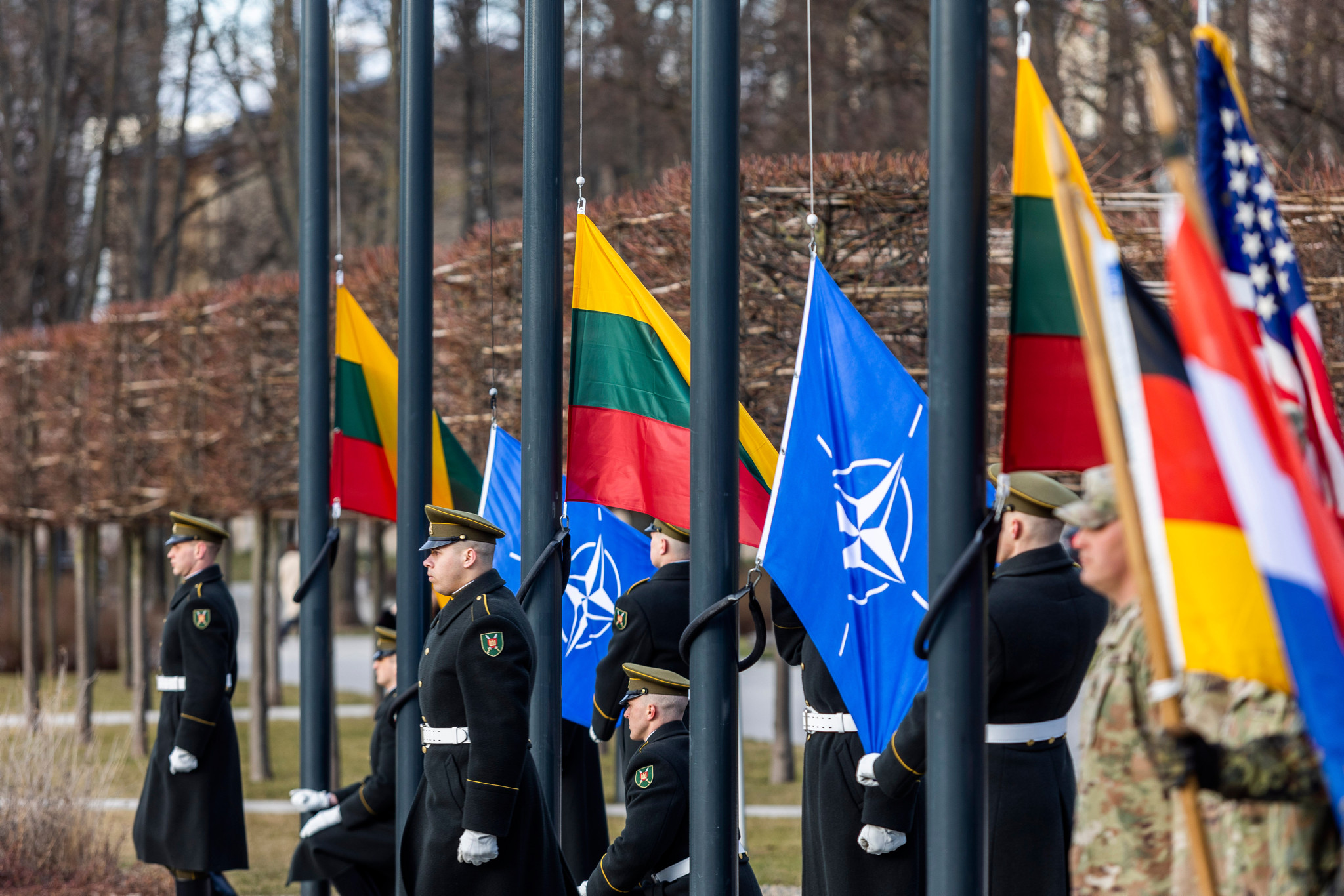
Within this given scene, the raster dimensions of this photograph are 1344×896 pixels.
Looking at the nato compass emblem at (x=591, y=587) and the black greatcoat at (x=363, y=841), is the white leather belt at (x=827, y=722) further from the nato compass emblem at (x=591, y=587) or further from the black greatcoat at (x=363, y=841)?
the black greatcoat at (x=363, y=841)

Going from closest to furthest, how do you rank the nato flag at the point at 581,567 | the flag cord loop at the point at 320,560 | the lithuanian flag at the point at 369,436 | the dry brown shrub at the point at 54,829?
the flag cord loop at the point at 320,560
the nato flag at the point at 581,567
the lithuanian flag at the point at 369,436
the dry brown shrub at the point at 54,829

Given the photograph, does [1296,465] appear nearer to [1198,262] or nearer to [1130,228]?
[1198,262]

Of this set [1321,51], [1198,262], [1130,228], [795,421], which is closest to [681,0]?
[1321,51]

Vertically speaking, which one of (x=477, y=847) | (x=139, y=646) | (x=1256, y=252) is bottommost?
(x=139, y=646)

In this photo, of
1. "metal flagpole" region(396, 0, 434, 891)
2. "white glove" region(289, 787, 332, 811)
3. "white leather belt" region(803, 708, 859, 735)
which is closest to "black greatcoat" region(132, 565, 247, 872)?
"white glove" region(289, 787, 332, 811)

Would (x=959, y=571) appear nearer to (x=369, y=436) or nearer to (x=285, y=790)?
(x=369, y=436)

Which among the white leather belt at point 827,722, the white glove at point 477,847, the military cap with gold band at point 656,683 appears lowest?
the white glove at point 477,847

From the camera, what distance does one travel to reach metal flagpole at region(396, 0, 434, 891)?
629 centimetres

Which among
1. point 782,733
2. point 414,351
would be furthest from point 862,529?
point 782,733

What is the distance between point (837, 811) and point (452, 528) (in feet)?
5.21

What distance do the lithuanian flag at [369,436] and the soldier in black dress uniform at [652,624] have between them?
130cm

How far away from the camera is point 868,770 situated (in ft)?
14.7

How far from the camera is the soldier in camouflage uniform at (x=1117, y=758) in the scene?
9.95 ft

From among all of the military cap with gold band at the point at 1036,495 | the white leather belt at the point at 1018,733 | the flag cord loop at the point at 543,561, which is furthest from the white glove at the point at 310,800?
the military cap with gold band at the point at 1036,495
